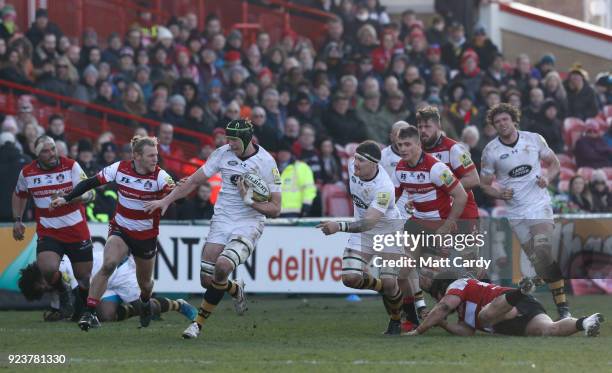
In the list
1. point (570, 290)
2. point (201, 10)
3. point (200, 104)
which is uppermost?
point (201, 10)

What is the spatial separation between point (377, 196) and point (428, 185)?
0.79 meters

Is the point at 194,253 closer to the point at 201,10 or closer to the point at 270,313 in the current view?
the point at 270,313

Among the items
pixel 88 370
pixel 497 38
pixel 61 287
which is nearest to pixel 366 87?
pixel 497 38

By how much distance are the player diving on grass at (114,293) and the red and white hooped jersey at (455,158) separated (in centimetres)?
319

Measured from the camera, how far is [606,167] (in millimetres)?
24609

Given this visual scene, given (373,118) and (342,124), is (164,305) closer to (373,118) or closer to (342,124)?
(342,124)

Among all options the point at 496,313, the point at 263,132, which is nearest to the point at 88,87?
the point at 263,132

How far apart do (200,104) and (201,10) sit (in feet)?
18.2

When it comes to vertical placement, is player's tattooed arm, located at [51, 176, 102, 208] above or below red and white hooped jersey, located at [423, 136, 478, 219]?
below

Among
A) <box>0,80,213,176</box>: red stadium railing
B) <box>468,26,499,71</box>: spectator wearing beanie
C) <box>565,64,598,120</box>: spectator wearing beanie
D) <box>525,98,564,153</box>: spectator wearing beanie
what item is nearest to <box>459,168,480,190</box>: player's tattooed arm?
<box>0,80,213,176</box>: red stadium railing

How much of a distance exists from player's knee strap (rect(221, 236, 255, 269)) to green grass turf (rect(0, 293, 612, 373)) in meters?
0.78

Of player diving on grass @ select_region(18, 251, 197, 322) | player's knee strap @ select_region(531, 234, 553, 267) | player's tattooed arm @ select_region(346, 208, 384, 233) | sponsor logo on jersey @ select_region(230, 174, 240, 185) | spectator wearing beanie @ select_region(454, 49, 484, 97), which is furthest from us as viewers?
spectator wearing beanie @ select_region(454, 49, 484, 97)

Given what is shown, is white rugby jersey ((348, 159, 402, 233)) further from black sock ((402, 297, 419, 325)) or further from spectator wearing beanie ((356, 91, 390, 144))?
spectator wearing beanie ((356, 91, 390, 144))

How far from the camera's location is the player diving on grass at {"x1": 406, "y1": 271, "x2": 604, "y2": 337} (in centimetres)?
1320
